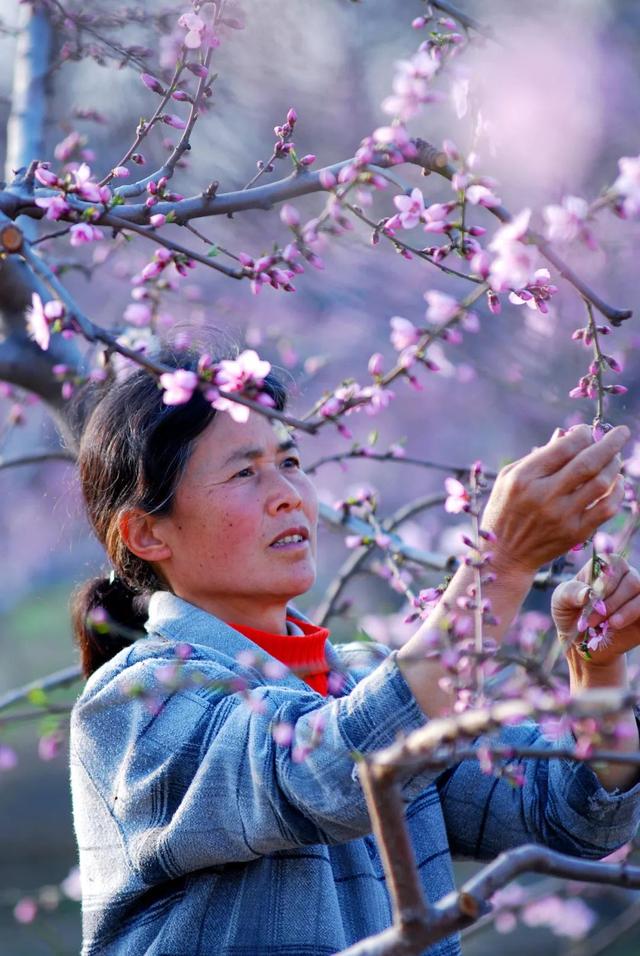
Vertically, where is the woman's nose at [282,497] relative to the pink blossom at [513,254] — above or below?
below

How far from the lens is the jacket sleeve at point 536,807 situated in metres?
1.78

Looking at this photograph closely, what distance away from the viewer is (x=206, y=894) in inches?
64.9

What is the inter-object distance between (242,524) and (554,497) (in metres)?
0.58

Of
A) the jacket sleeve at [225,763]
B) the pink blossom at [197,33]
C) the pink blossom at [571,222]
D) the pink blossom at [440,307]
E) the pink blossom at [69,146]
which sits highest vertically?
the pink blossom at [69,146]

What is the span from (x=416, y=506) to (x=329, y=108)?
14.5 feet

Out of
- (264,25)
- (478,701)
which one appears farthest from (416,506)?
(264,25)

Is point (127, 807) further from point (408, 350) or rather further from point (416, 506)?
point (416, 506)

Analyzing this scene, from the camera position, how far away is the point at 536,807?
6.15ft

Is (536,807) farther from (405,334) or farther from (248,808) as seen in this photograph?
(405,334)

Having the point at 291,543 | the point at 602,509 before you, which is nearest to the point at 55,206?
the point at 291,543

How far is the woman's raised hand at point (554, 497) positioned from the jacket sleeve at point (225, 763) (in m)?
0.19

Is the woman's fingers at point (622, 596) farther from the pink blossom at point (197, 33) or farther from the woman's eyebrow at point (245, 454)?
the pink blossom at point (197, 33)

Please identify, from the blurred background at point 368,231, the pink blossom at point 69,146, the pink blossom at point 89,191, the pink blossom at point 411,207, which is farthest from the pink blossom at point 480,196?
the blurred background at point 368,231

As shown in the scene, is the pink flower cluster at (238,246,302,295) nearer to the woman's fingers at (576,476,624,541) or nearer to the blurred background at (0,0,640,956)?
the woman's fingers at (576,476,624,541)
